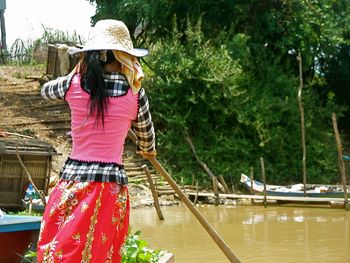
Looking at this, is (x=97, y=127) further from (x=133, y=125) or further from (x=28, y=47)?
(x=28, y=47)

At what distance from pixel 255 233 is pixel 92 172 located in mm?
8409

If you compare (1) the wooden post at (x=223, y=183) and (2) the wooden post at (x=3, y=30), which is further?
(2) the wooden post at (x=3, y=30)

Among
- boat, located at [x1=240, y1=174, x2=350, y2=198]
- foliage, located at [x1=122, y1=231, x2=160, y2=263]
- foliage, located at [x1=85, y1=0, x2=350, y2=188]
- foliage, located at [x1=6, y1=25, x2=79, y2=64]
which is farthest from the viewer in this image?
foliage, located at [x1=6, y1=25, x2=79, y2=64]

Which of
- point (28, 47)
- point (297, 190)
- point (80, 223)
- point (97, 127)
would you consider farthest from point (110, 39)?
point (28, 47)

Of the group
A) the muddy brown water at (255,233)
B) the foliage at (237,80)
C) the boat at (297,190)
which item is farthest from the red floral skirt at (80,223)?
the foliage at (237,80)

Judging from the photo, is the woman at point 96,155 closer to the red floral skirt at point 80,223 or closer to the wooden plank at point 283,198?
the red floral skirt at point 80,223

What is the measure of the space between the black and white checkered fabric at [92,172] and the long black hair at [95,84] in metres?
0.18

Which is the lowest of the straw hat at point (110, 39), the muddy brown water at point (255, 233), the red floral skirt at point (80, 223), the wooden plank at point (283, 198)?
the muddy brown water at point (255, 233)

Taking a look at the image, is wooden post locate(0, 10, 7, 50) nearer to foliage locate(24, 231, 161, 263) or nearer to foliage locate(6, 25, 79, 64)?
foliage locate(6, 25, 79, 64)

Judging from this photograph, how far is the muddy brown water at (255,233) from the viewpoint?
28.2ft

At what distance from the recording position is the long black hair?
2.54 meters

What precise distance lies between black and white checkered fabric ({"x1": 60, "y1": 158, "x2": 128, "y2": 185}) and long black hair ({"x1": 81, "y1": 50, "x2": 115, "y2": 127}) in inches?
7.1

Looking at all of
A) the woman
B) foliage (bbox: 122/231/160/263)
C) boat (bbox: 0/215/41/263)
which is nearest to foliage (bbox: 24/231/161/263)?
foliage (bbox: 122/231/160/263)

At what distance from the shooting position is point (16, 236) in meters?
4.68
